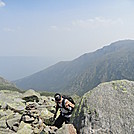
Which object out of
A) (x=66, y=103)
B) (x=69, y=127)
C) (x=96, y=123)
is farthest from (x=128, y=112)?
(x=66, y=103)

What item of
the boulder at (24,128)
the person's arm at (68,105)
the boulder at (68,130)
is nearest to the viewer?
the boulder at (68,130)

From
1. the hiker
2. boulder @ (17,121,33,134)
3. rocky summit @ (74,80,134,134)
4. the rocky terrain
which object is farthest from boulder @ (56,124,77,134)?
boulder @ (17,121,33,134)

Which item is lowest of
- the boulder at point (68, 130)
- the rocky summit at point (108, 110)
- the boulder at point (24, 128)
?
the boulder at point (24, 128)

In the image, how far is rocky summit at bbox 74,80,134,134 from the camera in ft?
35.4

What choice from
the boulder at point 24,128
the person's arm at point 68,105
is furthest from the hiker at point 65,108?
the boulder at point 24,128

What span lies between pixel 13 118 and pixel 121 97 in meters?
9.44

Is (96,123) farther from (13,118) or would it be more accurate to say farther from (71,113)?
(13,118)

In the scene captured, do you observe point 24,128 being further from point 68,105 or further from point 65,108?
point 68,105

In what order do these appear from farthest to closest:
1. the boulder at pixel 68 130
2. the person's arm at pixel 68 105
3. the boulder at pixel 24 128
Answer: the boulder at pixel 24 128
the person's arm at pixel 68 105
the boulder at pixel 68 130

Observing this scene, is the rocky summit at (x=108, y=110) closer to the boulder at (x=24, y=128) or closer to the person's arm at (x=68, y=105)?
the person's arm at (x=68, y=105)

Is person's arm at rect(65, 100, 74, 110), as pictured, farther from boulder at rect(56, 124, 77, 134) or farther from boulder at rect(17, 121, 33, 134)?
boulder at rect(17, 121, 33, 134)

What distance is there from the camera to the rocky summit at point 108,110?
1079 centimetres

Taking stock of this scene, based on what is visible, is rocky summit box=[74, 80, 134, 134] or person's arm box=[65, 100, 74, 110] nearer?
rocky summit box=[74, 80, 134, 134]

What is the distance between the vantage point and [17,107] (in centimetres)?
1981
